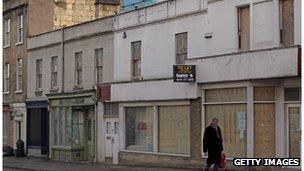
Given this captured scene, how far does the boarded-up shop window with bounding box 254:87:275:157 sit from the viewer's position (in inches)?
901

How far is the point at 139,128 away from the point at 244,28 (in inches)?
294

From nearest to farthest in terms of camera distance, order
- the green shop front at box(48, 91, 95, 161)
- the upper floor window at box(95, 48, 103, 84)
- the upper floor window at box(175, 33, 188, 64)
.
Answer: the upper floor window at box(175, 33, 188, 64) < the upper floor window at box(95, 48, 103, 84) < the green shop front at box(48, 91, 95, 161)

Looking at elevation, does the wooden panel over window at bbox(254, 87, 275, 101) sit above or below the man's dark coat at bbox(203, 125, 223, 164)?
above

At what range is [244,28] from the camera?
23.7 m

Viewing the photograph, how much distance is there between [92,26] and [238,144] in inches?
453

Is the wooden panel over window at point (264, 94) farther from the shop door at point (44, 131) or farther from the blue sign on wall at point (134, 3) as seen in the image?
the shop door at point (44, 131)

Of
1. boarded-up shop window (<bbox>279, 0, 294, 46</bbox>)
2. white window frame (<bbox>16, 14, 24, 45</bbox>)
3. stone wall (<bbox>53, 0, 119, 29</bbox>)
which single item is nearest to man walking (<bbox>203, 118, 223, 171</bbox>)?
boarded-up shop window (<bbox>279, 0, 294, 46</bbox>)

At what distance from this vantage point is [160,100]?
27.5 m

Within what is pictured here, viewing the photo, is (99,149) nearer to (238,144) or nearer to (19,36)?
(238,144)

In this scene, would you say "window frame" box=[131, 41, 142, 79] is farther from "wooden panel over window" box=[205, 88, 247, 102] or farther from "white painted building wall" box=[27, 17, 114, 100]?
"wooden panel over window" box=[205, 88, 247, 102]

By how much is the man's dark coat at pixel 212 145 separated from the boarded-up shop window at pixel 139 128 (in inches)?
291

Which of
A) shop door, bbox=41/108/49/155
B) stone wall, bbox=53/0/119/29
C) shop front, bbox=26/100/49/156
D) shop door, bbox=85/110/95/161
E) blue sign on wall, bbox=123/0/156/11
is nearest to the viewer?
blue sign on wall, bbox=123/0/156/11

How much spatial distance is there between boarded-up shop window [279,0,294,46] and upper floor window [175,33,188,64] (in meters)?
5.10

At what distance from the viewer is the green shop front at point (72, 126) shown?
33.0 meters
